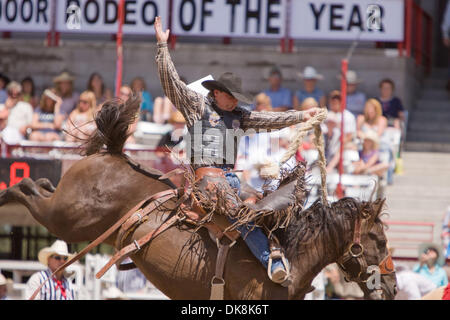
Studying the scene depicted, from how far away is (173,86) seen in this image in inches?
266

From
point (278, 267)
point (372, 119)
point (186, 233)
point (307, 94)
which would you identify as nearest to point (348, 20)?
point (307, 94)

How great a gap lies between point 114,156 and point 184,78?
22.8 feet

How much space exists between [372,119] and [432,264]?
2.74 m

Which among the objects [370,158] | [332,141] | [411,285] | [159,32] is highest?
[159,32]

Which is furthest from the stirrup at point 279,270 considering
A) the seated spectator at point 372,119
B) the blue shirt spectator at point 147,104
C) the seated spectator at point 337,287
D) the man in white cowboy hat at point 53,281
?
the blue shirt spectator at point 147,104

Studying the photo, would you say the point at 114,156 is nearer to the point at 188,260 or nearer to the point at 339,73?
the point at 188,260

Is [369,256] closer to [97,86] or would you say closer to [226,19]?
[97,86]

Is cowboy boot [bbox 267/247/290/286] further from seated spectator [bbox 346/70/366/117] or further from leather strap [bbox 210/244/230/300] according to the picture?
seated spectator [bbox 346/70/366/117]

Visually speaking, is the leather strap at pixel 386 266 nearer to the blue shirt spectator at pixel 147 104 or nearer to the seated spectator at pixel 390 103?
the seated spectator at pixel 390 103

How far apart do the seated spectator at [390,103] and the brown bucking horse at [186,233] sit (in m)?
6.93

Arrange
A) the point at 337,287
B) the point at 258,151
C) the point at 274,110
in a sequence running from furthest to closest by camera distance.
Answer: the point at 274,110 < the point at 258,151 < the point at 337,287

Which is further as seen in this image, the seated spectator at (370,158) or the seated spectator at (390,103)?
the seated spectator at (390,103)

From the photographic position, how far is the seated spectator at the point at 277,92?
13.9 m

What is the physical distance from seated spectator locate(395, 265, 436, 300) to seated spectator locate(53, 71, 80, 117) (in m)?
5.77
